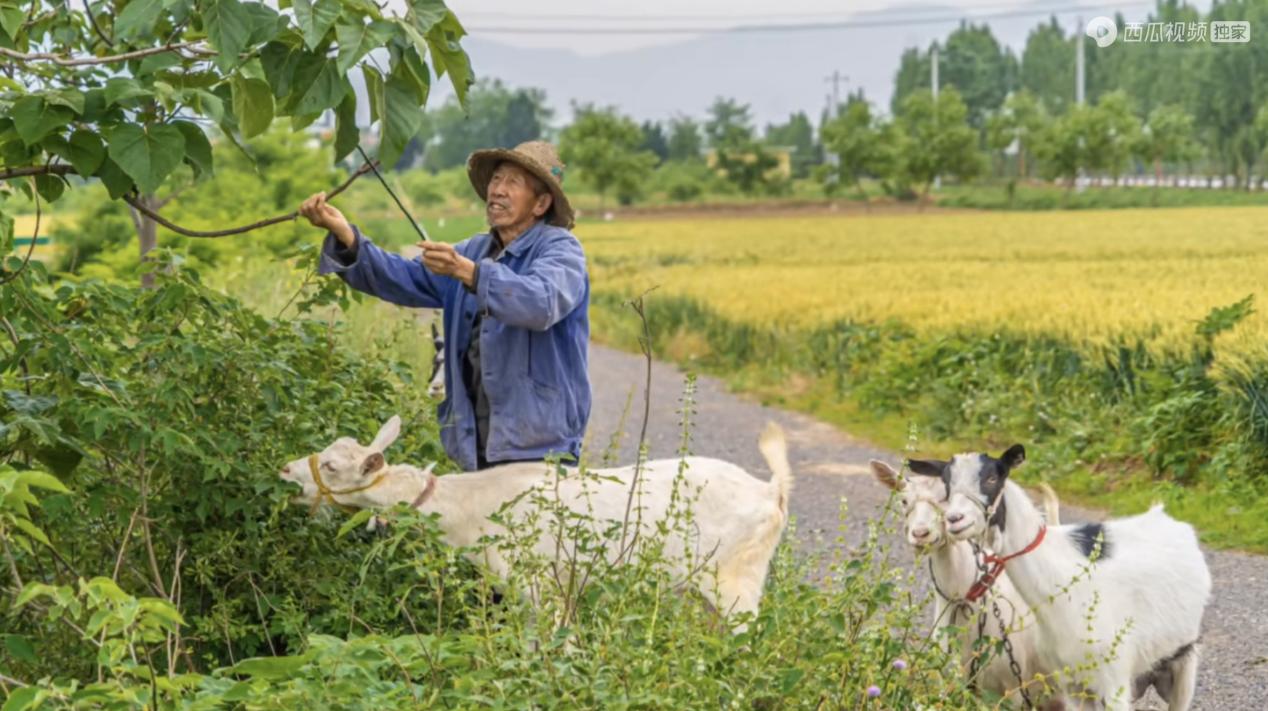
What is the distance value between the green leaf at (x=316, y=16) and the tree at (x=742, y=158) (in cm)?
6971

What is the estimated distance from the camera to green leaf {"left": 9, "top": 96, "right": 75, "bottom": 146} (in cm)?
413

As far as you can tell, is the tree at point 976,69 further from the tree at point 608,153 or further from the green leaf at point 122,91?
the green leaf at point 122,91

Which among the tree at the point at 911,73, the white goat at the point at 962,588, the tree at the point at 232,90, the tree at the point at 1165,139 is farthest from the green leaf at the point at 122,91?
the tree at the point at 911,73

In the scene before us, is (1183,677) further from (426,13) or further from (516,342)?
(426,13)

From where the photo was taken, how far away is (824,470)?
13.7 metres

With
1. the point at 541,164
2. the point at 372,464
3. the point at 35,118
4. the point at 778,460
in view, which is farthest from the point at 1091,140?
the point at 35,118

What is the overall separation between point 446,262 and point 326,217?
47 cm

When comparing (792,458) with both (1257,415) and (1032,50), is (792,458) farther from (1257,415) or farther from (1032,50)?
(1032,50)

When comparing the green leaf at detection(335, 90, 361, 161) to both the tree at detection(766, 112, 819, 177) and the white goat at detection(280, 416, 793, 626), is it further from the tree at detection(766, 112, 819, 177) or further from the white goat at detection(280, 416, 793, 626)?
the tree at detection(766, 112, 819, 177)

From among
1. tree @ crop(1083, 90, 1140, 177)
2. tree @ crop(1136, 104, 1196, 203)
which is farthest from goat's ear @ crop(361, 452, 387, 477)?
tree @ crop(1083, 90, 1140, 177)

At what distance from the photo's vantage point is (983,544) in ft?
18.5

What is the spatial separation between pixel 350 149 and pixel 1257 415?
8.78 metres

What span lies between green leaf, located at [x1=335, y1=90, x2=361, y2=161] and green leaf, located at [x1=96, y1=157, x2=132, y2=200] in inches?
22.6

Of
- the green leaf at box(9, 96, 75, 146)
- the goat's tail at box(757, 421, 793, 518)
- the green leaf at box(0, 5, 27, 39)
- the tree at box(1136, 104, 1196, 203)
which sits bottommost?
the tree at box(1136, 104, 1196, 203)
